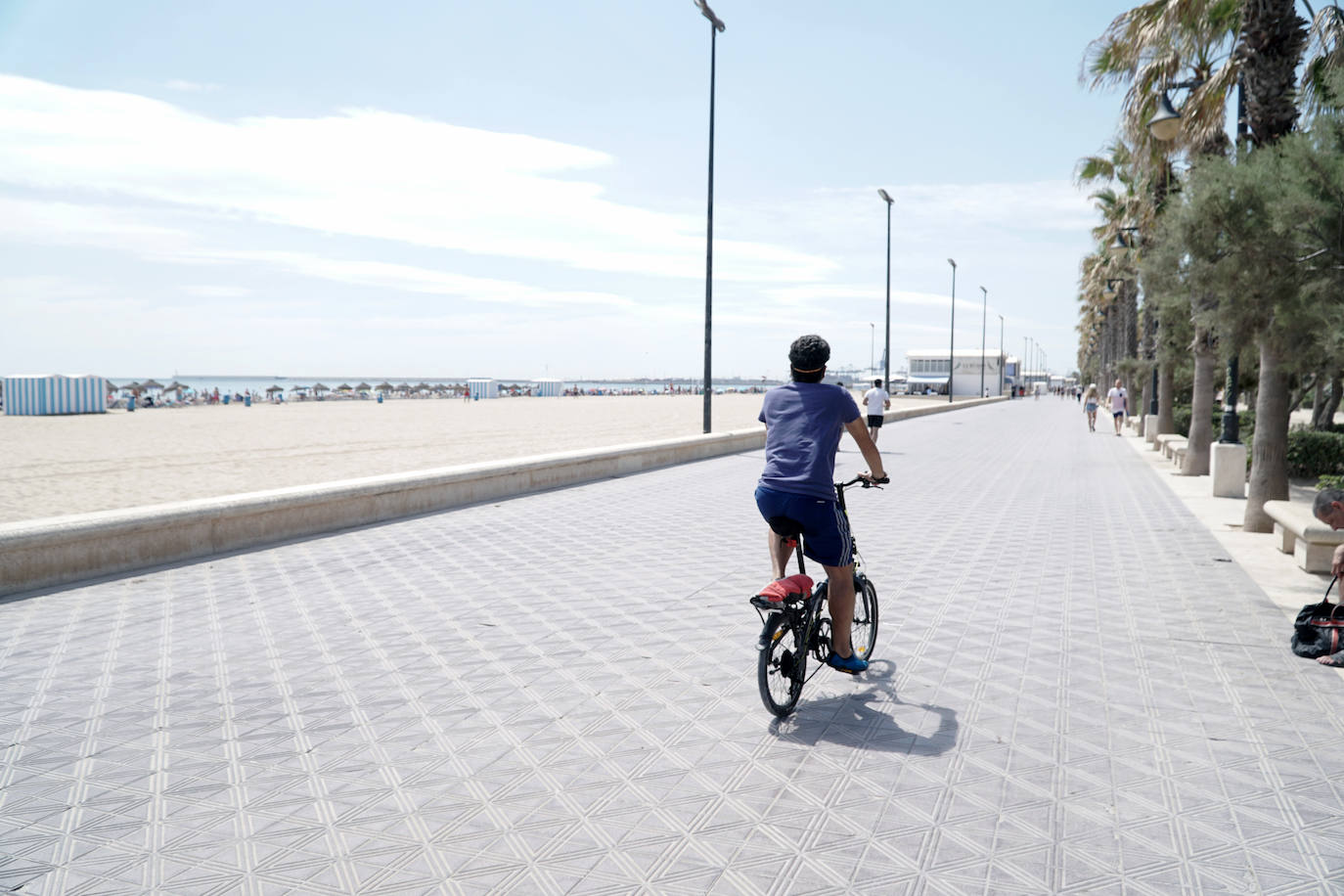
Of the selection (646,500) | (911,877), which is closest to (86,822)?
(911,877)

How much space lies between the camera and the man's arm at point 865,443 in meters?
4.49

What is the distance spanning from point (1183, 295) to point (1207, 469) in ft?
28.0

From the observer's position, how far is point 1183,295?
9.49m

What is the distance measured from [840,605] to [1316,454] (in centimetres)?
1496

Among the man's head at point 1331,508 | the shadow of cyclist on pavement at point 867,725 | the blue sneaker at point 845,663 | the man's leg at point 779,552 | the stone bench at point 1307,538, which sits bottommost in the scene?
the shadow of cyclist on pavement at point 867,725

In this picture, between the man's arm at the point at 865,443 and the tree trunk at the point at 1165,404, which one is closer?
the man's arm at the point at 865,443

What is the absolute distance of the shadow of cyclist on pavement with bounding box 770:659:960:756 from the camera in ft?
13.8

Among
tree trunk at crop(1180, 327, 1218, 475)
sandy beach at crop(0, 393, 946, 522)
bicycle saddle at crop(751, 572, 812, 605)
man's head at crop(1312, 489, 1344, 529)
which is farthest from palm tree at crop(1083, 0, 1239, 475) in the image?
sandy beach at crop(0, 393, 946, 522)

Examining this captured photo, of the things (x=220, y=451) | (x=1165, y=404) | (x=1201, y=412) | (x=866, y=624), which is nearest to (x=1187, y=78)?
(x=1201, y=412)

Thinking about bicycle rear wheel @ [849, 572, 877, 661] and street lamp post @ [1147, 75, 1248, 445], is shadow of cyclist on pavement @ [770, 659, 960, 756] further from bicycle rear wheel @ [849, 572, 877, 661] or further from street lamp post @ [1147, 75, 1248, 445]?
street lamp post @ [1147, 75, 1248, 445]

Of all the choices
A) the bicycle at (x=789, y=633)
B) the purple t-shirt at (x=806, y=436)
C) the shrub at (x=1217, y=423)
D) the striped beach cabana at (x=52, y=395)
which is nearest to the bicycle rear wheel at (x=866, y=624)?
the bicycle at (x=789, y=633)

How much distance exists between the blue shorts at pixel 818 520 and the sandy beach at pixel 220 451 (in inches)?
452

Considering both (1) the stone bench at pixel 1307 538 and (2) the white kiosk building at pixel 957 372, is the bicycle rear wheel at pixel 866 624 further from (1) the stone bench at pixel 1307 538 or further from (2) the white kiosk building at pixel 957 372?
(2) the white kiosk building at pixel 957 372

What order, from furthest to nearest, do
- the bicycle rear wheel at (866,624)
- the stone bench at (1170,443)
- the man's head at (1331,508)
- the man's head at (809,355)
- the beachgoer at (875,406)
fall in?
the beachgoer at (875,406), the stone bench at (1170,443), the man's head at (1331,508), the bicycle rear wheel at (866,624), the man's head at (809,355)
